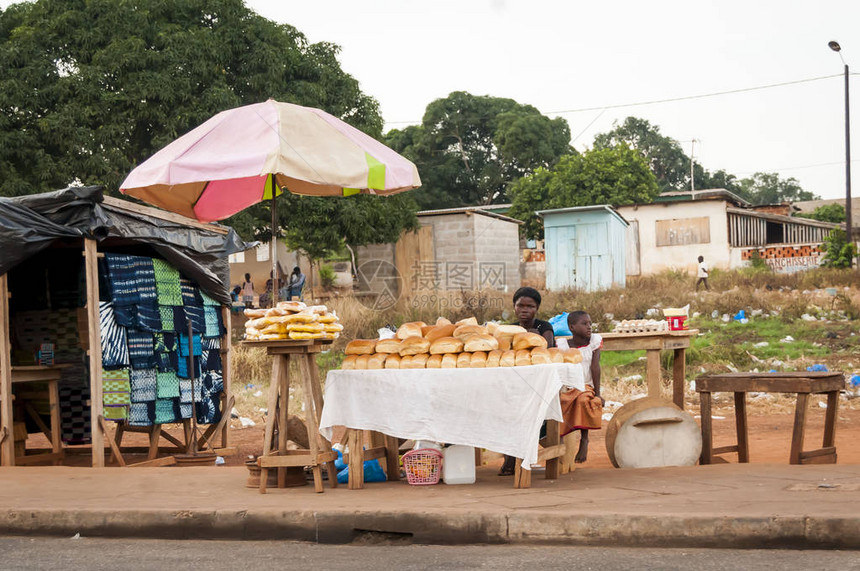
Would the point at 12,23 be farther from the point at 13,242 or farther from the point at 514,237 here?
the point at 13,242

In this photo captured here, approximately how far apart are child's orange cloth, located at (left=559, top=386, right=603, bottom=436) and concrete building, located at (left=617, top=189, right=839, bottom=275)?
90.9 feet

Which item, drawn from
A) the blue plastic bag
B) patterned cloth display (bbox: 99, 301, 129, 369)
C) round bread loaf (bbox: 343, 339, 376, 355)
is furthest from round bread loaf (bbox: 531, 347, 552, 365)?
patterned cloth display (bbox: 99, 301, 129, 369)

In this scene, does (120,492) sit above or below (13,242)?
below

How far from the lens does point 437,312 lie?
22984 mm

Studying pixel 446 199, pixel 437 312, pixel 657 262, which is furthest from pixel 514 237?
pixel 446 199

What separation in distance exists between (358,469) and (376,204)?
20.9m

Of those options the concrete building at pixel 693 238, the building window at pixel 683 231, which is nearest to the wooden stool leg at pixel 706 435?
the concrete building at pixel 693 238

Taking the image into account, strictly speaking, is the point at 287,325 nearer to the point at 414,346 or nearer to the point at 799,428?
the point at 414,346

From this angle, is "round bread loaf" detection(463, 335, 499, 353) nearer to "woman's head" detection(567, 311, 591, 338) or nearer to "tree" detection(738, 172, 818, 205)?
"woman's head" detection(567, 311, 591, 338)

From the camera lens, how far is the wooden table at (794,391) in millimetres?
7441

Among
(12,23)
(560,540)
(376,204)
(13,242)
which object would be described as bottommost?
(560,540)

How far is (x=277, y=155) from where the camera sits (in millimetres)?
6738

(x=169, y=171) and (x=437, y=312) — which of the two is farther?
(x=437, y=312)

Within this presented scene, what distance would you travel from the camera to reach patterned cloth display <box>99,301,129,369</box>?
30.0 feet
